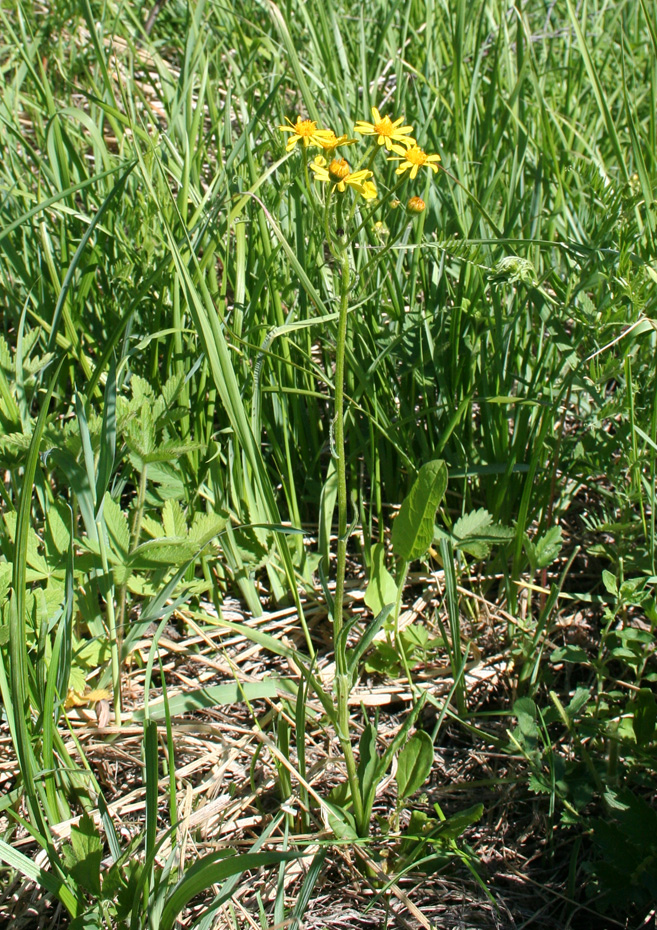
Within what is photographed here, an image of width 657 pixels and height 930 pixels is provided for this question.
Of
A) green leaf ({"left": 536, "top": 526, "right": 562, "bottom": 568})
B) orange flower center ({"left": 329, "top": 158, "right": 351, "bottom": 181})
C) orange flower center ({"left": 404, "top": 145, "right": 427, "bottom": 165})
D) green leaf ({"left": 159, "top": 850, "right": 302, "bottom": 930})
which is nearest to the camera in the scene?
green leaf ({"left": 159, "top": 850, "right": 302, "bottom": 930})

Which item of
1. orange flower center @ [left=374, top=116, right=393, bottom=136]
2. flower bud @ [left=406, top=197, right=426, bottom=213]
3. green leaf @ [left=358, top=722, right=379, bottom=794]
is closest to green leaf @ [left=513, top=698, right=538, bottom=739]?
green leaf @ [left=358, top=722, right=379, bottom=794]

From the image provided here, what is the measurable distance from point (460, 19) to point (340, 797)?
1753 millimetres

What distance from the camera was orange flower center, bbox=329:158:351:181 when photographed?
0.98 m

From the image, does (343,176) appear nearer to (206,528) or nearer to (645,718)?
(206,528)

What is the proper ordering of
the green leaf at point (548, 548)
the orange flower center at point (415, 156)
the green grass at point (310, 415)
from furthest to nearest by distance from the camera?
the green leaf at point (548, 548) < the green grass at point (310, 415) < the orange flower center at point (415, 156)

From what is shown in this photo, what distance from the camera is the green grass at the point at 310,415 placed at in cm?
120

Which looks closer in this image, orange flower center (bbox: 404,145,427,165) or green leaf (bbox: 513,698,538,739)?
orange flower center (bbox: 404,145,427,165)

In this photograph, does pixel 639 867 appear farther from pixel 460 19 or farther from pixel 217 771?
pixel 460 19

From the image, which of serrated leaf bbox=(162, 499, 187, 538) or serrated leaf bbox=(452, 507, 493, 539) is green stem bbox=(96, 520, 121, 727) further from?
serrated leaf bbox=(452, 507, 493, 539)

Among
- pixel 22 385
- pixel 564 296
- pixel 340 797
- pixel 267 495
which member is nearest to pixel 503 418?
pixel 564 296

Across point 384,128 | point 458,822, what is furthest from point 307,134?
point 458,822

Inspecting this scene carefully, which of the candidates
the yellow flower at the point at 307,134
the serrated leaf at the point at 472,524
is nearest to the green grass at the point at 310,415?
the serrated leaf at the point at 472,524

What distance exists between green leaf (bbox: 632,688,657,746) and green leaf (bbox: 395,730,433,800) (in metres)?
0.35

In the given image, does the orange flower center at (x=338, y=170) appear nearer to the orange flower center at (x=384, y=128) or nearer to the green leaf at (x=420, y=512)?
the orange flower center at (x=384, y=128)
